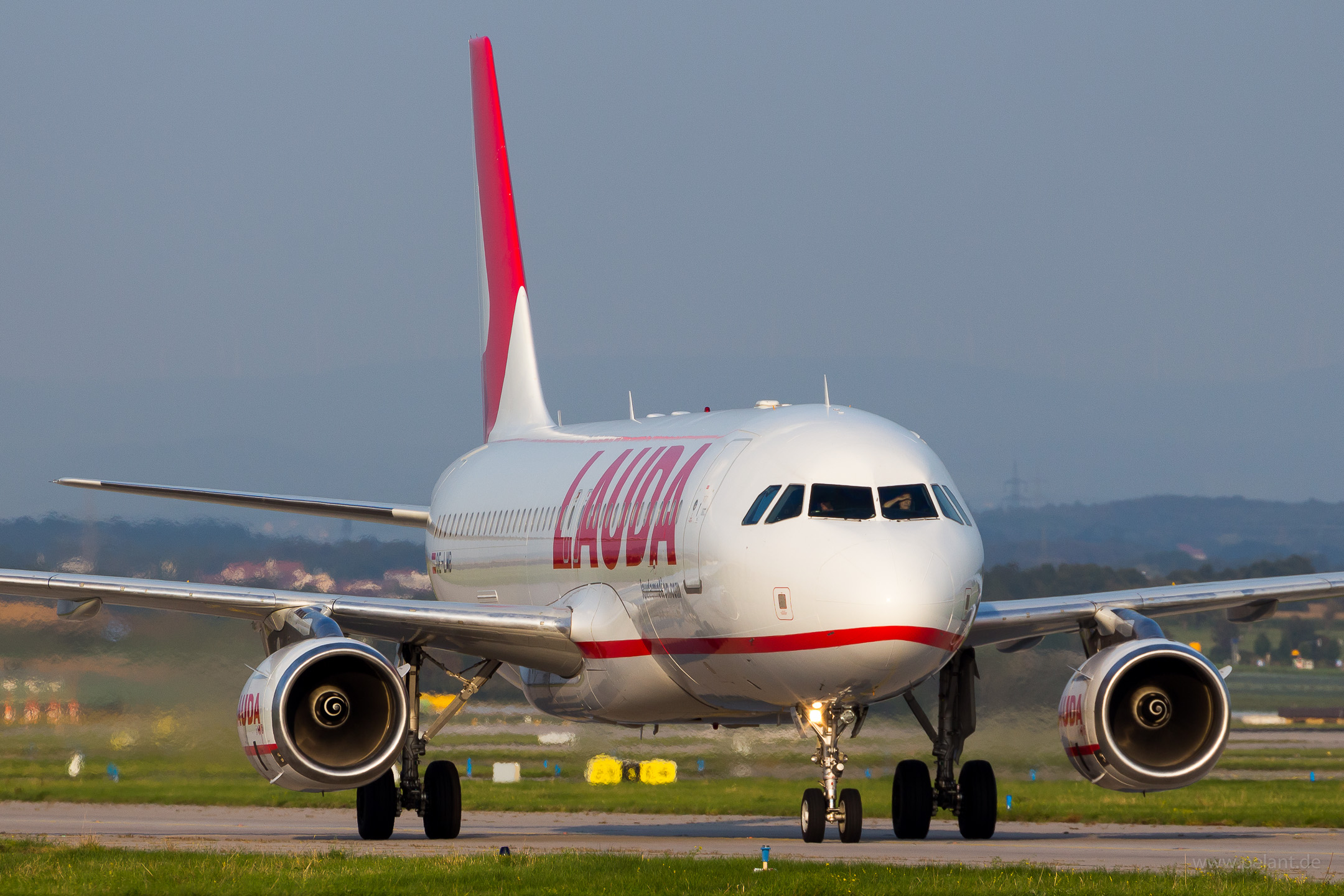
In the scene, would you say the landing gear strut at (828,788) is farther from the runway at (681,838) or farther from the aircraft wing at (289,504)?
the aircraft wing at (289,504)

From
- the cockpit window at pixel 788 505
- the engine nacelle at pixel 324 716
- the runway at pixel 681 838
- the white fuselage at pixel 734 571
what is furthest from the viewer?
the engine nacelle at pixel 324 716

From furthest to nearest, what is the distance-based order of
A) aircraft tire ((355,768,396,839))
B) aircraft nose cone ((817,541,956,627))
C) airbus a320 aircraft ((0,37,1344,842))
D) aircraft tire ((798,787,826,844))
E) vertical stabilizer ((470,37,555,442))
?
1. vertical stabilizer ((470,37,555,442))
2. aircraft tire ((355,768,396,839))
3. aircraft tire ((798,787,826,844))
4. airbus a320 aircraft ((0,37,1344,842))
5. aircraft nose cone ((817,541,956,627))

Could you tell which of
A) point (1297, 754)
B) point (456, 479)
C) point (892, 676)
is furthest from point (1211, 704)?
point (1297, 754)

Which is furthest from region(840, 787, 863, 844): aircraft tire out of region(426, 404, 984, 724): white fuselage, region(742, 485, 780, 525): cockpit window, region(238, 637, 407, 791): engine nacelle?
region(238, 637, 407, 791): engine nacelle

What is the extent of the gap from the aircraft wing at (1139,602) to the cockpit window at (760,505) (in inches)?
149

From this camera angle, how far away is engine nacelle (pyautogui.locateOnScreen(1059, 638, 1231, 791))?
64.4ft

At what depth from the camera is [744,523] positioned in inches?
728

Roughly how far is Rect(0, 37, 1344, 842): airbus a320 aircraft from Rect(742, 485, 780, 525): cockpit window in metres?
0.03

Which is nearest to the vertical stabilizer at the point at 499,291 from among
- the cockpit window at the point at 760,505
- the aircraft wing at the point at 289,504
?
the aircraft wing at the point at 289,504

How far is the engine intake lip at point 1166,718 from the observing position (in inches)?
773

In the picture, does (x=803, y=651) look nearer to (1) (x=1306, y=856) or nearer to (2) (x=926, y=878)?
(2) (x=926, y=878)

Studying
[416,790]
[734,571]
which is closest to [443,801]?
[416,790]

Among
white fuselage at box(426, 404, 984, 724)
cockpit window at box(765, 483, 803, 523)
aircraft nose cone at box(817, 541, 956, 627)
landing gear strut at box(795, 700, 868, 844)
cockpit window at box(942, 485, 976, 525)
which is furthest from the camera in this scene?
landing gear strut at box(795, 700, 868, 844)

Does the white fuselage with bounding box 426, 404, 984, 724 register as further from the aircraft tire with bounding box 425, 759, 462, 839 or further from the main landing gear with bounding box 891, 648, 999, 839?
the main landing gear with bounding box 891, 648, 999, 839
